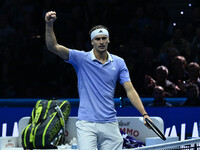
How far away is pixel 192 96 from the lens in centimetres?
738

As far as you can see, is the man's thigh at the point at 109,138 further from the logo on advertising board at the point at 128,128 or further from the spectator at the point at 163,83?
the spectator at the point at 163,83

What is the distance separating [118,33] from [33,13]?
189 cm

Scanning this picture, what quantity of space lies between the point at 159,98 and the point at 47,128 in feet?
5.67

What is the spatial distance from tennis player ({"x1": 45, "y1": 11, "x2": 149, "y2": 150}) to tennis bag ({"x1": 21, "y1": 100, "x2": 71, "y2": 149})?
2107mm

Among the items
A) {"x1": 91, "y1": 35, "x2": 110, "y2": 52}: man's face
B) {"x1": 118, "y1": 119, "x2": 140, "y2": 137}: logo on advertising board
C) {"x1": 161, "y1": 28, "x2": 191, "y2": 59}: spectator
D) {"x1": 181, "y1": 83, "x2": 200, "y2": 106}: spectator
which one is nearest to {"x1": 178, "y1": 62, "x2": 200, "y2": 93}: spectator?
{"x1": 181, "y1": 83, "x2": 200, "y2": 106}: spectator

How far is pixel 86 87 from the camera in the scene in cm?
442

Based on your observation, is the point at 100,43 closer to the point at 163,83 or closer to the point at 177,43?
the point at 163,83

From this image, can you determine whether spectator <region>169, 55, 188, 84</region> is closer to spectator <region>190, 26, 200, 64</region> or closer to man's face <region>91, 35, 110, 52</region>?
spectator <region>190, 26, 200, 64</region>

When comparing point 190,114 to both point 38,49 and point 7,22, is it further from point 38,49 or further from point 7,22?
point 7,22

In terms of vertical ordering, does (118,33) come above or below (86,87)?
above

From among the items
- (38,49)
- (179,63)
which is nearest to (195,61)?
(179,63)

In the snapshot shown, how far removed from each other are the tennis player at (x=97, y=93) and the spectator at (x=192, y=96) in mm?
3014

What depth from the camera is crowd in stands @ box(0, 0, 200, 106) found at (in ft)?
25.4

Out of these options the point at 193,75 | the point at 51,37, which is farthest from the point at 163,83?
the point at 51,37
